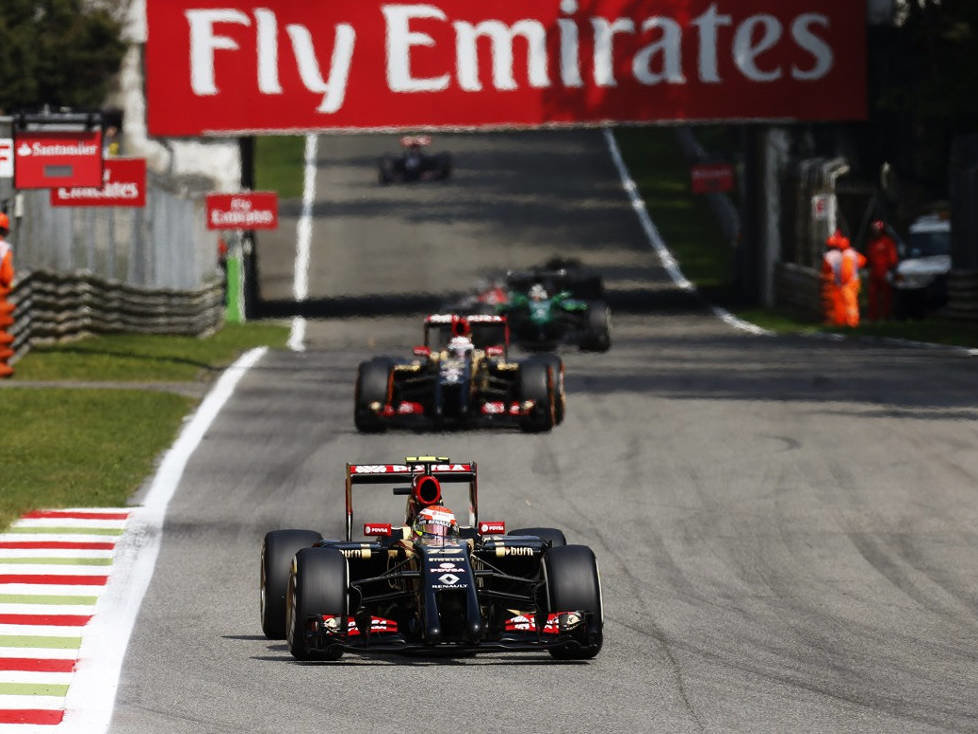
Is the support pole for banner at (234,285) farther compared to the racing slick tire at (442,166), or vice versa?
the racing slick tire at (442,166)

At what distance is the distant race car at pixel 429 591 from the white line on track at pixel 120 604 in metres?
0.93

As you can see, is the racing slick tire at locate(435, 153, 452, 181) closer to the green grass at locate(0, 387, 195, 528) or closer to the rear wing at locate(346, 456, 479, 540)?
the green grass at locate(0, 387, 195, 528)

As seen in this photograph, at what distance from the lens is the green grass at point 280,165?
74.7 metres

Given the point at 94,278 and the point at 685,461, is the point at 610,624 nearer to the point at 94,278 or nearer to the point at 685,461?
the point at 685,461

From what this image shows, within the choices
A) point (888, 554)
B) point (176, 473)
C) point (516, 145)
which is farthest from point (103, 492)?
point (516, 145)

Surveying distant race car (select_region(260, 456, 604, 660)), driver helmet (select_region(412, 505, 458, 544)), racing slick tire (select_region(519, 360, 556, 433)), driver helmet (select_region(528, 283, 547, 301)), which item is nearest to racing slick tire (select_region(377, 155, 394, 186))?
driver helmet (select_region(528, 283, 547, 301))

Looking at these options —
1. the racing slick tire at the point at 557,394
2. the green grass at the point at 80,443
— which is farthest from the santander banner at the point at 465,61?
the racing slick tire at the point at 557,394

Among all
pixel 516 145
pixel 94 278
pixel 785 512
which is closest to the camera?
pixel 785 512

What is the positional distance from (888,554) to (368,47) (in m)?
29.0

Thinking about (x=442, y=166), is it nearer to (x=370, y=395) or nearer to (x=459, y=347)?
(x=459, y=347)

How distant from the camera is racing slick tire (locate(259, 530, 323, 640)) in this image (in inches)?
455

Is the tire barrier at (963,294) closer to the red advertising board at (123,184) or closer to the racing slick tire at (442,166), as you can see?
the red advertising board at (123,184)

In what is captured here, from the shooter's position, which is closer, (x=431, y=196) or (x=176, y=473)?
(x=176, y=473)

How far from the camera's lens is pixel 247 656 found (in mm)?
11125
